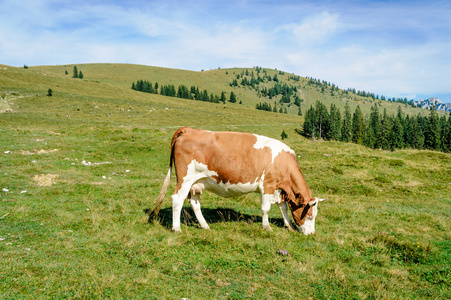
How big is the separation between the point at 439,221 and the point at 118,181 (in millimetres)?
14909

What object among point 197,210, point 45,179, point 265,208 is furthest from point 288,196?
point 45,179

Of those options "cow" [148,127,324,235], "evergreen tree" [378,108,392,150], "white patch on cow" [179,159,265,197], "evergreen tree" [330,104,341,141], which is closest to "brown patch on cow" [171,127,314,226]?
"cow" [148,127,324,235]

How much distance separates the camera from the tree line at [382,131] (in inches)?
3486

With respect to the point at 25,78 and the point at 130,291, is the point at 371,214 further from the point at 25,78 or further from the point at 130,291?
the point at 25,78

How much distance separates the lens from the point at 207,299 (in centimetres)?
470

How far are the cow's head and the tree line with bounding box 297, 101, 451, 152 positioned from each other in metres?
93.5

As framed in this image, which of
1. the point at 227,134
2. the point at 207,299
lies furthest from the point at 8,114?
the point at 207,299

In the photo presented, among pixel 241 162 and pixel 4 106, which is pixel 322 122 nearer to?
pixel 4 106

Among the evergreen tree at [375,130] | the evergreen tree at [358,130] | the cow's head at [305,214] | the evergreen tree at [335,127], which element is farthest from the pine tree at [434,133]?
the cow's head at [305,214]

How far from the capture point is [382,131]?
9419cm

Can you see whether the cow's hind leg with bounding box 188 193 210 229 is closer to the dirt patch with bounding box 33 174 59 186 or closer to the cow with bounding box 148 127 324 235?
the cow with bounding box 148 127 324 235

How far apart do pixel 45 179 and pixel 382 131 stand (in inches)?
4123

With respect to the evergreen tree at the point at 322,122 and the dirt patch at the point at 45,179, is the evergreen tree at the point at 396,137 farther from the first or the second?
the dirt patch at the point at 45,179

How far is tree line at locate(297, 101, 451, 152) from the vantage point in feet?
290
